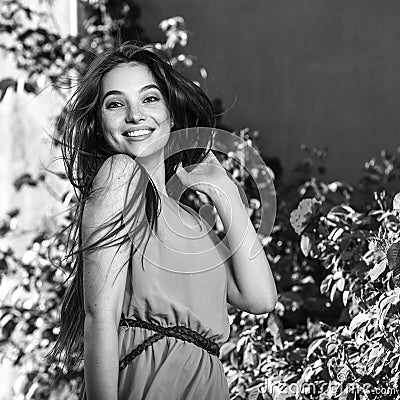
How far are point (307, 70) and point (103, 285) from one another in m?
Answer: 1.92

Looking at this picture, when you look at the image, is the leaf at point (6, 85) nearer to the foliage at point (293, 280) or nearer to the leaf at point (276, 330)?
the foliage at point (293, 280)

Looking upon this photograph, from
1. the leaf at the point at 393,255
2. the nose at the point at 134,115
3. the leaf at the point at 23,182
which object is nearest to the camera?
the nose at the point at 134,115

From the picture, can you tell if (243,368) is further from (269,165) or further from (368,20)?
(368,20)

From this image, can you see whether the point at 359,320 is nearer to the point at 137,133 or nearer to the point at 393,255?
the point at 393,255

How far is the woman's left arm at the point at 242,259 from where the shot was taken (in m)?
1.62

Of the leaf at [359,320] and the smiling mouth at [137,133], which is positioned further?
the leaf at [359,320]

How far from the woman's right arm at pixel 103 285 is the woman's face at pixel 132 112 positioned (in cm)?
7

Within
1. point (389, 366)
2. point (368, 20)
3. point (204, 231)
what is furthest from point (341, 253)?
point (368, 20)

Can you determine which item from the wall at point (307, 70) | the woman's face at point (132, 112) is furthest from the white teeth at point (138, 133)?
the wall at point (307, 70)

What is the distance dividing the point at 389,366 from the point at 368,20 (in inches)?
60.9

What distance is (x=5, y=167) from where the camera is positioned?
3.51 meters

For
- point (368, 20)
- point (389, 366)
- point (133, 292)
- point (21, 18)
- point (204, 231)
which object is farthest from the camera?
point (21, 18)

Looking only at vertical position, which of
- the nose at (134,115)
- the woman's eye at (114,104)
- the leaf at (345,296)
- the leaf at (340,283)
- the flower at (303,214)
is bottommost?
the leaf at (345,296)

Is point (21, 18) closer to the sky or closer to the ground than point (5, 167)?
closer to the sky
